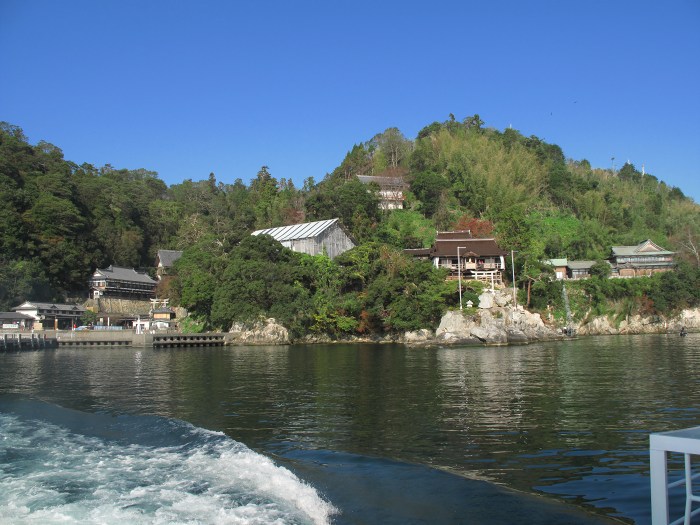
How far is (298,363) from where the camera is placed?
27.1 metres

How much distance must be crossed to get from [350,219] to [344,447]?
48746mm

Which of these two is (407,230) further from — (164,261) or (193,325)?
(164,261)

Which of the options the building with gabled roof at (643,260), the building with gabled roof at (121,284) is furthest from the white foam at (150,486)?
the building with gabled roof at (121,284)

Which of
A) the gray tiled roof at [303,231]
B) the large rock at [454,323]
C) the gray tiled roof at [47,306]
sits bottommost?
the large rock at [454,323]

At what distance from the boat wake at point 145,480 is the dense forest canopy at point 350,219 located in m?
31.9

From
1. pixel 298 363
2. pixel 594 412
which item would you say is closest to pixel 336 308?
pixel 298 363

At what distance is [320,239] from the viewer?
176 ft

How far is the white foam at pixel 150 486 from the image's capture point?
6.16 meters

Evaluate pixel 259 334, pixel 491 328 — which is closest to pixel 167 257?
pixel 259 334

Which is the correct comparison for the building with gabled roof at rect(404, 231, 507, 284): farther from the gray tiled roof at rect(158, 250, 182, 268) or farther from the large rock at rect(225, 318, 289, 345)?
the gray tiled roof at rect(158, 250, 182, 268)

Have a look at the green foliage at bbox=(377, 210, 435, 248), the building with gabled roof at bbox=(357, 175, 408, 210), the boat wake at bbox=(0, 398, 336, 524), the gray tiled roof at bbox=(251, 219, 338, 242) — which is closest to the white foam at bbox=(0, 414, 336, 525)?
the boat wake at bbox=(0, 398, 336, 524)

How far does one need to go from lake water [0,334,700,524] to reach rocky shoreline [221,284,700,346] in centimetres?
1882

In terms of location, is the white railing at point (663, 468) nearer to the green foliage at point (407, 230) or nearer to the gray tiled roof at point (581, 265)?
the green foliage at point (407, 230)

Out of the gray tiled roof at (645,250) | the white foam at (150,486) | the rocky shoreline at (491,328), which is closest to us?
the white foam at (150,486)
